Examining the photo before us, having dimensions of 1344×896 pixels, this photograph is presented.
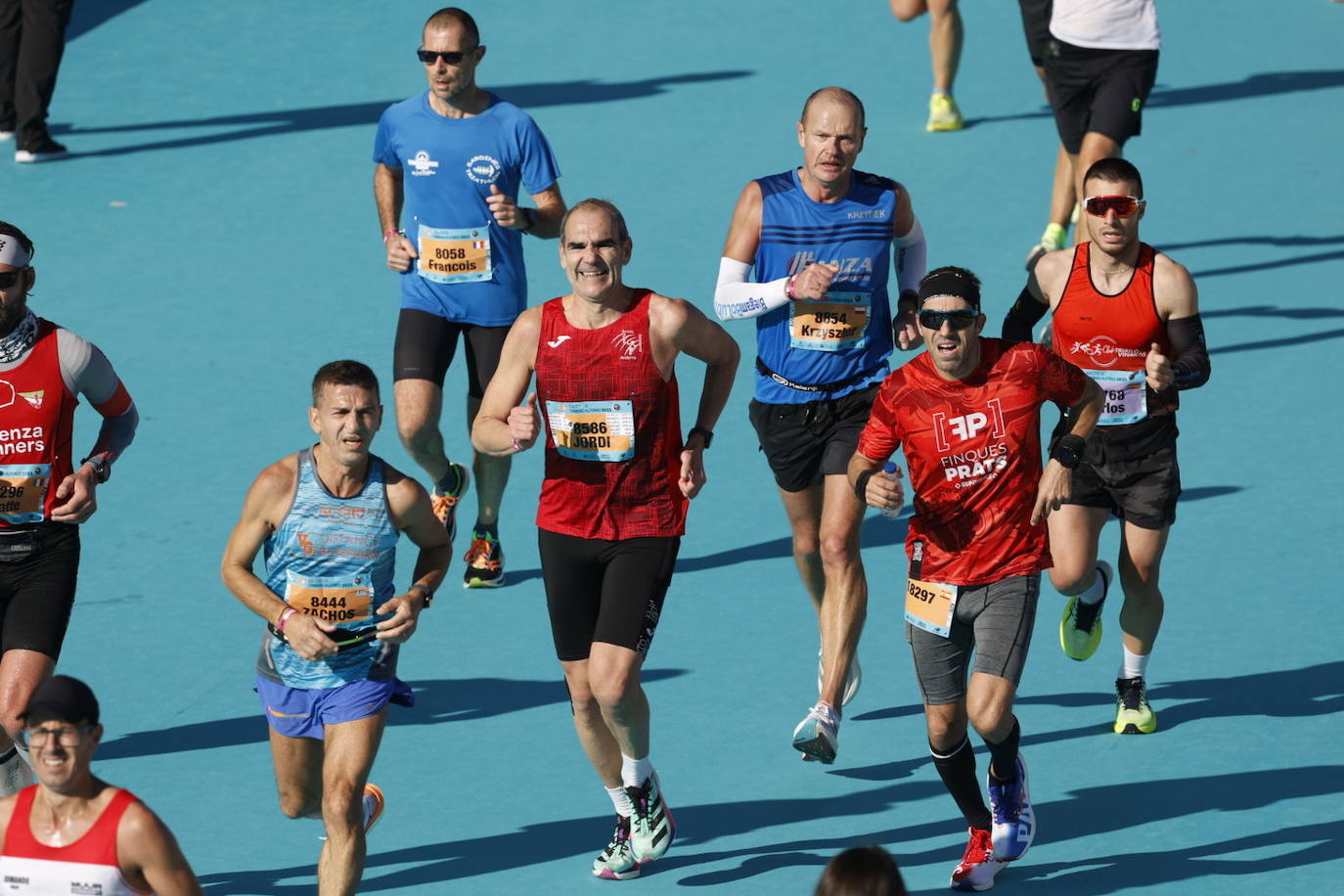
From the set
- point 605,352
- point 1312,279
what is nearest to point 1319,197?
point 1312,279

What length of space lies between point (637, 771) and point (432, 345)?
2.87 meters

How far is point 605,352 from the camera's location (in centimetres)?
658

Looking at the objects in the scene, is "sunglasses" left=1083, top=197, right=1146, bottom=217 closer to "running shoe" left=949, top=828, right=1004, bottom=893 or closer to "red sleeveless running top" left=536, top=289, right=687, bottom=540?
"red sleeveless running top" left=536, top=289, right=687, bottom=540

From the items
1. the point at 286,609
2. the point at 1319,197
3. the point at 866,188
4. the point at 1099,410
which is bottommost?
the point at 286,609

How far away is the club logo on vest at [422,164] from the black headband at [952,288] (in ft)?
10.5

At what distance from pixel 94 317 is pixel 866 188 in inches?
233

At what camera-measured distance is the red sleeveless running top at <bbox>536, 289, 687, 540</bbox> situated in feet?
21.6

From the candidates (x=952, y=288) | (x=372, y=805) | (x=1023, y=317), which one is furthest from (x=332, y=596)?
(x=1023, y=317)

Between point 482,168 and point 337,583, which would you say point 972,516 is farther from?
point 482,168

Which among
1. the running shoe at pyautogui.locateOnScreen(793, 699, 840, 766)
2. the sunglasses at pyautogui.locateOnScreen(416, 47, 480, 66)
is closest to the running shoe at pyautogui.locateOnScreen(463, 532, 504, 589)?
the sunglasses at pyautogui.locateOnScreen(416, 47, 480, 66)

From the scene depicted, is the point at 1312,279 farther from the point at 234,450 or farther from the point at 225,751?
the point at 225,751

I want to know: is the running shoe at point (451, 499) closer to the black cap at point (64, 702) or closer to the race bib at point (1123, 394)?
the race bib at point (1123, 394)

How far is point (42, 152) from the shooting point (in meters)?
14.6

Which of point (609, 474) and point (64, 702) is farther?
point (609, 474)
